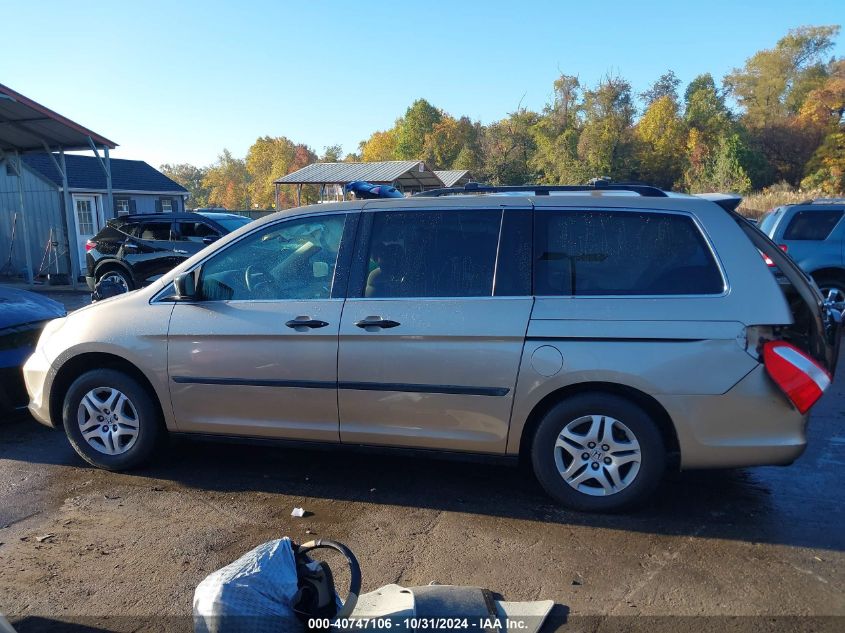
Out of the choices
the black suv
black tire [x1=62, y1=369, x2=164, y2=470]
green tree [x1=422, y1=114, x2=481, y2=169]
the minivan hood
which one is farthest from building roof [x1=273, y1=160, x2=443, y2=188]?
green tree [x1=422, y1=114, x2=481, y2=169]

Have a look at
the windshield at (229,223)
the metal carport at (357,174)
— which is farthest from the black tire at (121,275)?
the metal carport at (357,174)

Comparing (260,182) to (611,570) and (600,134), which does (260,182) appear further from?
(611,570)

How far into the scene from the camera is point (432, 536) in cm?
366

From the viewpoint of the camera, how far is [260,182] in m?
86.3

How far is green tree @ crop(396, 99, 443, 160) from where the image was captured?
237 feet

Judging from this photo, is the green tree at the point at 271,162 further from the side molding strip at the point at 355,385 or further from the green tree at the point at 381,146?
the side molding strip at the point at 355,385

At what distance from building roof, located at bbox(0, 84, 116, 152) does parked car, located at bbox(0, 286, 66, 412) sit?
847cm

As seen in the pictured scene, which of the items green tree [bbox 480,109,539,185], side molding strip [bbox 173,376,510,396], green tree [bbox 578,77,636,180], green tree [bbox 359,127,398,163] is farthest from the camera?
green tree [bbox 359,127,398,163]

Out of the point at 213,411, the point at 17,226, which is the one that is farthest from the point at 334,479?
the point at 17,226

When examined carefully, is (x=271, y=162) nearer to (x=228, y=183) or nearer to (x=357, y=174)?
(x=228, y=183)

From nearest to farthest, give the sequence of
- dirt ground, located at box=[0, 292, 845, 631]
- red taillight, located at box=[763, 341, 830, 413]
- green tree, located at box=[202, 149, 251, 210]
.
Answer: dirt ground, located at box=[0, 292, 845, 631]
red taillight, located at box=[763, 341, 830, 413]
green tree, located at box=[202, 149, 251, 210]

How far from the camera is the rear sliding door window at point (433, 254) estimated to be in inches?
156

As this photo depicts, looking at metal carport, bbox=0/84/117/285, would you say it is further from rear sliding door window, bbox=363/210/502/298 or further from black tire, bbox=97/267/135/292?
rear sliding door window, bbox=363/210/502/298

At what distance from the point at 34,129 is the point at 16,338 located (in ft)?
36.7
